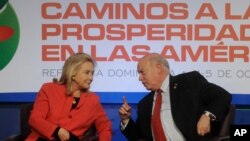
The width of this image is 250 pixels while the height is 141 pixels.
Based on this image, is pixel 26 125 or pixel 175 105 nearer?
pixel 175 105

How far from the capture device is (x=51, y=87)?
356 centimetres

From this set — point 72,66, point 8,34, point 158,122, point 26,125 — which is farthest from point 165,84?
point 8,34

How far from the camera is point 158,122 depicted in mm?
3512

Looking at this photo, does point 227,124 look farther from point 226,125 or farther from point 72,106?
point 72,106

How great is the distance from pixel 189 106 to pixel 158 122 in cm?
29

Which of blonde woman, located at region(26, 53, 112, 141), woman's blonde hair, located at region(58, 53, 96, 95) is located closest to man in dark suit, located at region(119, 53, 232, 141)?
blonde woman, located at region(26, 53, 112, 141)

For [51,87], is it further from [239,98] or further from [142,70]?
[239,98]

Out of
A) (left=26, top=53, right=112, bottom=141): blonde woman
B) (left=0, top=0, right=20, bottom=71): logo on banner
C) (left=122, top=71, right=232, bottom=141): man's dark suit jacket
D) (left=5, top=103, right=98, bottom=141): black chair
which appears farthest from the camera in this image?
(left=0, top=0, right=20, bottom=71): logo on banner

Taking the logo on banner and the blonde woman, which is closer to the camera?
the blonde woman

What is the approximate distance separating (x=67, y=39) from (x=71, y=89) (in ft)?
2.61

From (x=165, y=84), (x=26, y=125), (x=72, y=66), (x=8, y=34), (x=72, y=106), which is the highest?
(x=8, y=34)

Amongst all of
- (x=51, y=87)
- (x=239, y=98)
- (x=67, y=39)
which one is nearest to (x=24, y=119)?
(x=51, y=87)

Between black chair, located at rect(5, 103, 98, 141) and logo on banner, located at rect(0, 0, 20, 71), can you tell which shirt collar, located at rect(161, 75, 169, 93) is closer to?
black chair, located at rect(5, 103, 98, 141)

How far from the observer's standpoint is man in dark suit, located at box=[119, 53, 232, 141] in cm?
336
